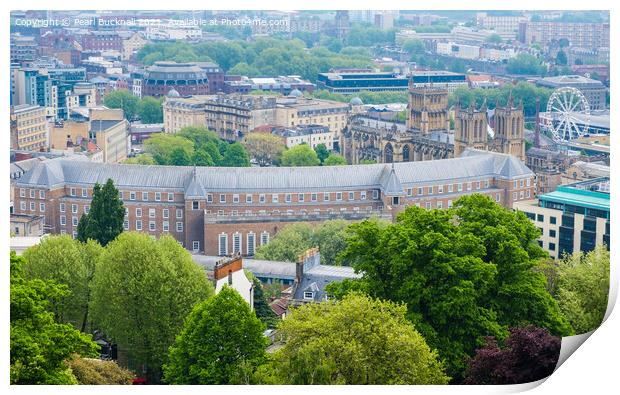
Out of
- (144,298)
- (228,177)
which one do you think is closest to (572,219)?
(228,177)

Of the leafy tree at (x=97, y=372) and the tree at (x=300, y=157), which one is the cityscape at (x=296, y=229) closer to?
the leafy tree at (x=97, y=372)

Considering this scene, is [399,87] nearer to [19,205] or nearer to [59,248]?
[19,205]

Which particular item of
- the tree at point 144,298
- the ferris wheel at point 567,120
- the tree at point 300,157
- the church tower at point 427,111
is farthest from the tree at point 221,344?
the ferris wheel at point 567,120

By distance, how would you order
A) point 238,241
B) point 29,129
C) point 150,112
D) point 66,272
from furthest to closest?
point 150,112
point 29,129
point 238,241
point 66,272

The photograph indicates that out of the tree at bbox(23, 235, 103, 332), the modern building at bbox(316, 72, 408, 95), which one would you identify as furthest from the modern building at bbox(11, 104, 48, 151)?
the modern building at bbox(316, 72, 408, 95)

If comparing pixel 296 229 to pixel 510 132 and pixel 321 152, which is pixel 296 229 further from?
pixel 321 152

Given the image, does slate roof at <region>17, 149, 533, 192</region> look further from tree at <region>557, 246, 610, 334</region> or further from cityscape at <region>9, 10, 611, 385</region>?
tree at <region>557, 246, 610, 334</region>
